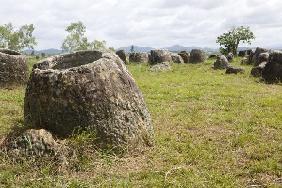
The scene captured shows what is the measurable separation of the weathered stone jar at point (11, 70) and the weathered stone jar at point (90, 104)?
9.68 m

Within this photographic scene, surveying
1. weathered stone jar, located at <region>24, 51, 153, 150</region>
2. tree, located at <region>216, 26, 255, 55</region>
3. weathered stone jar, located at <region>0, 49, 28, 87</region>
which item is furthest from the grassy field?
tree, located at <region>216, 26, 255, 55</region>

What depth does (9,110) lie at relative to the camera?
1467 cm

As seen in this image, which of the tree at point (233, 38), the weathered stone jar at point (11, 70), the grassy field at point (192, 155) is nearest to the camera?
the grassy field at point (192, 155)

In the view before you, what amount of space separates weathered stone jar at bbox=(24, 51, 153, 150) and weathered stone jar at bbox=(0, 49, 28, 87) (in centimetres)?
968

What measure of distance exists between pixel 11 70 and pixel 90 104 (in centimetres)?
1113

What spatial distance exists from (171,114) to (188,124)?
1.61 metres

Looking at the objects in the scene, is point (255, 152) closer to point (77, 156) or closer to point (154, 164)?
point (154, 164)

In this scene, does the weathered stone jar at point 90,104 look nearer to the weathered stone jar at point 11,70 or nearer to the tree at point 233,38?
the weathered stone jar at point 11,70

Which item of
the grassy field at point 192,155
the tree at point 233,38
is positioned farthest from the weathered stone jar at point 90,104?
the tree at point 233,38

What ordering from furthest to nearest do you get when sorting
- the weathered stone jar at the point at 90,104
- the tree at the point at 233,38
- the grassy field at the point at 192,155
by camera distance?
the tree at the point at 233,38 < the weathered stone jar at the point at 90,104 < the grassy field at the point at 192,155

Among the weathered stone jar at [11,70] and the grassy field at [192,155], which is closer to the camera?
the grassy field at [192,155]

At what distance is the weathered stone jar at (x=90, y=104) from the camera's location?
9656 millimetres

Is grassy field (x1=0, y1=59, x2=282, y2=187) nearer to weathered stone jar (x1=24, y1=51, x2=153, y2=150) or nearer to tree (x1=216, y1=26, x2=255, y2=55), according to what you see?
weathered stone jar (x1=24, y1=51, x2=153, y2=150)

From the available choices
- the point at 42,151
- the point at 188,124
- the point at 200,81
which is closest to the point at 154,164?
the point at 42,151
